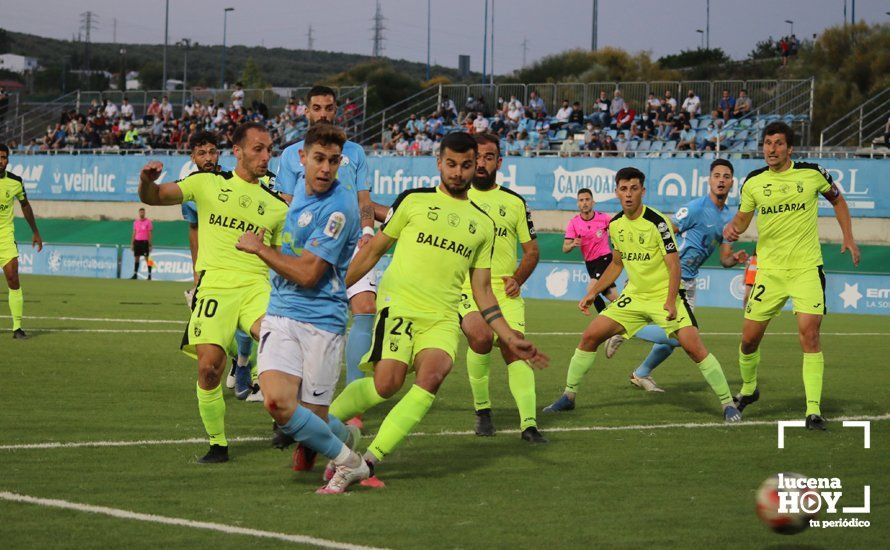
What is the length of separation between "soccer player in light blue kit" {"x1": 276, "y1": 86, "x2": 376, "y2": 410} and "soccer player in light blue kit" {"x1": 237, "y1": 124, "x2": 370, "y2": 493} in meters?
2.05

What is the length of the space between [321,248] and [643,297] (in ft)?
16.0

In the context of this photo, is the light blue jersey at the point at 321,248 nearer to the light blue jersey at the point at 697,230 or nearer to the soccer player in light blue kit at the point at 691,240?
the soccer player in light blue kit at the point at 691,240

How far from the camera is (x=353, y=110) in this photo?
49062 millimetres

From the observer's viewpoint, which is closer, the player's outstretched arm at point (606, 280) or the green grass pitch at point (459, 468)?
the green grass pitch at point (459, 468)

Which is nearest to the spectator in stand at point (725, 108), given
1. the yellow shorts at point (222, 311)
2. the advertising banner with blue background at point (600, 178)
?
the advertising banner with blue background at point (600, 178)

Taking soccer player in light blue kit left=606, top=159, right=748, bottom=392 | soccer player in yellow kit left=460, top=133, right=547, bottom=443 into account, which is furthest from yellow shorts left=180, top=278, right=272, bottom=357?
soccer player in light blue kit left=606, top=159, right=748, bottom=392

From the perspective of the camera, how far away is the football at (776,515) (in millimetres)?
5871

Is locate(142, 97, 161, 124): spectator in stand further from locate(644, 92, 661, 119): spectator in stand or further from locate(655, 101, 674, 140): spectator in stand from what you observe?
locate(655, 101, 674, 140): spectator in stand

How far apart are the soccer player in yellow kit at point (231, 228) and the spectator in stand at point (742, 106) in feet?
105

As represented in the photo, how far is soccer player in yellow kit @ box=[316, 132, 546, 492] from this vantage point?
7.85 metres

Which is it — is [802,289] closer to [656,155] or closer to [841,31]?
[656,155]

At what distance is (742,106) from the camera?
3925 centimetres

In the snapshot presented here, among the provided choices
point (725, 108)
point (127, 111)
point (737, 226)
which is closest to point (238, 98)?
point (127, 111)

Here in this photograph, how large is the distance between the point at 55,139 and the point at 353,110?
1515 centimetres
